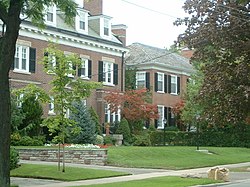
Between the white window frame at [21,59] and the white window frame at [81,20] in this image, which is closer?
the white window frame at [21,59]

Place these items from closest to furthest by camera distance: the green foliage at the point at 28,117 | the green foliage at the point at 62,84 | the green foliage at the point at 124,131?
the green foliage at the point at 62,84 → the green foliage at the point at 28,117 → the green foliage at the point at 124,131

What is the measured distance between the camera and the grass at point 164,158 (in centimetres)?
3072

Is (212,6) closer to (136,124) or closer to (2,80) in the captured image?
(2,80)

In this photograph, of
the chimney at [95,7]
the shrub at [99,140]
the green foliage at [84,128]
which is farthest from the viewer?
the chimney at [95,7]

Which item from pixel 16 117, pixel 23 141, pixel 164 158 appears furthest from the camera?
pixel 16 117

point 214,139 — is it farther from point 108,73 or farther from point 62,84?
point 62,84

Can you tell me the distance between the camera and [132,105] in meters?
47.1

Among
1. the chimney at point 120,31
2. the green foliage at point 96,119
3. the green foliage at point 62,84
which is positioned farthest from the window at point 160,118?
the green foliage at point 62,84

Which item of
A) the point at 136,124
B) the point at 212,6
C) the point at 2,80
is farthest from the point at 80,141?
the point at 2,80

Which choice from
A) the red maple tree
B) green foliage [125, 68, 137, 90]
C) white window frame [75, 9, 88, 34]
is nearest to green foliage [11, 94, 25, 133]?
the red maple tree

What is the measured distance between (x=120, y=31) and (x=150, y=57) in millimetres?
4642

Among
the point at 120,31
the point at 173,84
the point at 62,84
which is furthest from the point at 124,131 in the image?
the point at 62,84

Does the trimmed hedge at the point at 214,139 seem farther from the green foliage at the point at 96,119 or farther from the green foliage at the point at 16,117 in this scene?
the green foliage at the point at 16,117

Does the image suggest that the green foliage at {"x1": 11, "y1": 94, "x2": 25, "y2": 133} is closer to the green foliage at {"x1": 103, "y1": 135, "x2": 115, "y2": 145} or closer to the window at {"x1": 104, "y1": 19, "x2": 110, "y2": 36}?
the green foliage at {"x1": 103, "y1": 135, "x2": 115, "y2": 145}
